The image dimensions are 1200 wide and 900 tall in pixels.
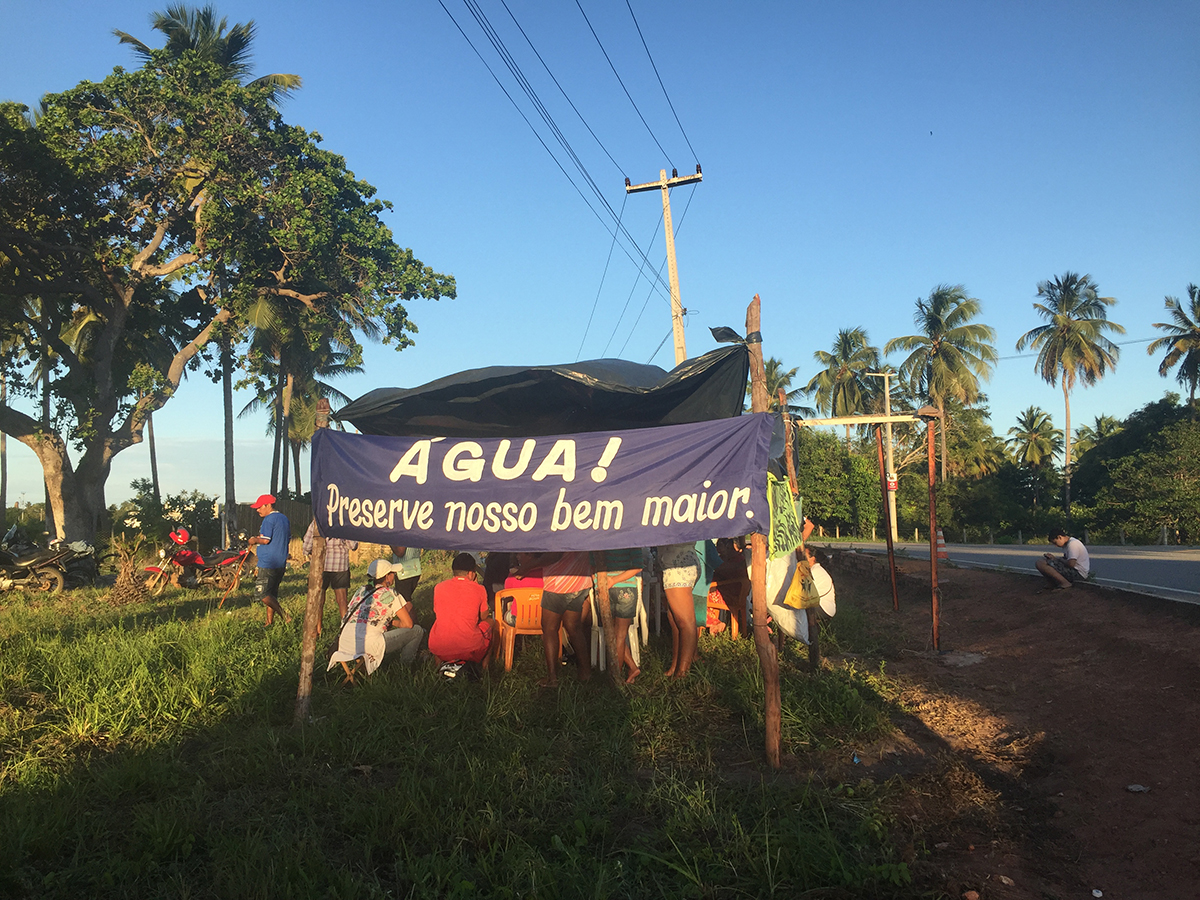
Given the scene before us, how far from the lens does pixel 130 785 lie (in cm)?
447

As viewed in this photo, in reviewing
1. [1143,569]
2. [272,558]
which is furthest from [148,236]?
[1143,569]

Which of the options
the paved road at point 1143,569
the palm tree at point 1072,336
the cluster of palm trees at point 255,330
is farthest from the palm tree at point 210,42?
the palm tree at point 1072,336

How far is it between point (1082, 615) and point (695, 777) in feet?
20.6

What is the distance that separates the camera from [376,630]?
6.31 m

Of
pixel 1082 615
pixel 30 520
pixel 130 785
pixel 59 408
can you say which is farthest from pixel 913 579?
pixel 30 520

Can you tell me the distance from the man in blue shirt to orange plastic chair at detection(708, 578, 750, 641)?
5.07m

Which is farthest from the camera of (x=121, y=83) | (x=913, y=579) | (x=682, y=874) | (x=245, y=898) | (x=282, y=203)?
(x=282, y=203)

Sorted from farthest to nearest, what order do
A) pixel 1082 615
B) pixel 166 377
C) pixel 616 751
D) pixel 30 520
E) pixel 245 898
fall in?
pixel 30 520, pixel 166 377, pixel 1082 615, pixel 616 751, pixel 245 898

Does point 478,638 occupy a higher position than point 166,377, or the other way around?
point 166,377

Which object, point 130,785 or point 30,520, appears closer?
point 130,785

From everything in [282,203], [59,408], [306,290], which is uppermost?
[282,203]

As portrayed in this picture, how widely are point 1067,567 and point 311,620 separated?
9.46 m

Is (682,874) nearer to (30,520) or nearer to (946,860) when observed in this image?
(946,860)

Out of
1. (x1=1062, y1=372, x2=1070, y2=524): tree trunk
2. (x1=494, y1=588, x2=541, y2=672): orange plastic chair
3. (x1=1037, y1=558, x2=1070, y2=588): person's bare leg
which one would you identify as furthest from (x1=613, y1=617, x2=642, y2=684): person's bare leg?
(x1=1062, y1=372, x2=1070, y2=524): tree trunk
